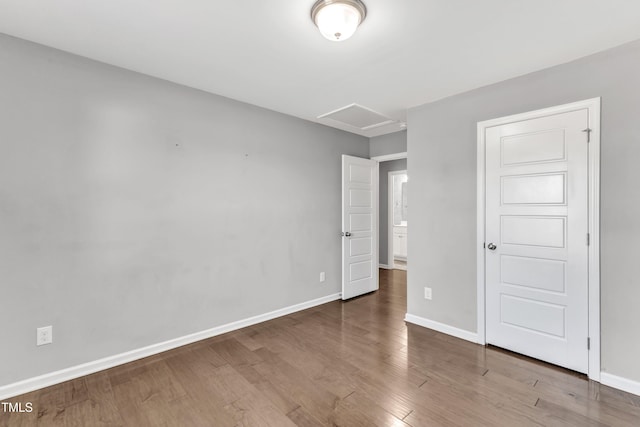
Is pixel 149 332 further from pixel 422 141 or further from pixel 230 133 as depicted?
pixel 422 141

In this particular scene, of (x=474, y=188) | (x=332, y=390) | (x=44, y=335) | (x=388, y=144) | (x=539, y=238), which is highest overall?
(x=388, y=144)

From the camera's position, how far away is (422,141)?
10.9 feet

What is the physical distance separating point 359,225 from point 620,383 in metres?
3.01

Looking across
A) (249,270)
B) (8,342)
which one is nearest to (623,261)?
(249,270)

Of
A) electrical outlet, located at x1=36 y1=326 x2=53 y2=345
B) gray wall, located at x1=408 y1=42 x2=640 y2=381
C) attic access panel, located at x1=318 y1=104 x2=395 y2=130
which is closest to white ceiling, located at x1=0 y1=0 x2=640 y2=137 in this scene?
gray wall, located at x1=408 y1=42 x2=640 y2=381

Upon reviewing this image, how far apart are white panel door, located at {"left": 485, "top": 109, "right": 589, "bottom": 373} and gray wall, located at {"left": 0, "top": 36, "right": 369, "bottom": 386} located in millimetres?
2281

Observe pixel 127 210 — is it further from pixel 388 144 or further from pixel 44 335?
pixel 388 144

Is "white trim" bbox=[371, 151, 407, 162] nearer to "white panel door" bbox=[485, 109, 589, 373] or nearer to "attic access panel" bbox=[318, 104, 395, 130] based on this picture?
"attic access panel" bbox=[318, 104, 395, 130]

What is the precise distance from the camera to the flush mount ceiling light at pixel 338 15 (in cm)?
167

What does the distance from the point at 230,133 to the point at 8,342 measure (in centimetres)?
246

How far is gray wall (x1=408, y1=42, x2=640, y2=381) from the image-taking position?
212cm

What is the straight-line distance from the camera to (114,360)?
2.44m

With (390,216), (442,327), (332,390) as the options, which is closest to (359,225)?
(442,327)

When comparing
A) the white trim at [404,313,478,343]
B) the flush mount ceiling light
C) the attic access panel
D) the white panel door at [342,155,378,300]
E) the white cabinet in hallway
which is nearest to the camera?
the flush mount ceiling light
